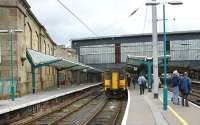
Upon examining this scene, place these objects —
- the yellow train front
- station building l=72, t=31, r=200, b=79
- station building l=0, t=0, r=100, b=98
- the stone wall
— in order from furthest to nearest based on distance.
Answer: station building l=72, t=31, r=200, b=79, the yellow train front, the stone wall, station building l=0, t=0, r=100, b=98

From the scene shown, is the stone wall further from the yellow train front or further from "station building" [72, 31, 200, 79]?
"station building" [72, 31, 200, 79]

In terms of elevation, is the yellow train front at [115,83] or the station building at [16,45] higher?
the station building at [16,45]

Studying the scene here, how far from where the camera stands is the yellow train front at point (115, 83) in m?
40.9

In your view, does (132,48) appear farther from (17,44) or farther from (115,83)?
(17,44)

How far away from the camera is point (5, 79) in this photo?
38156 millimetres

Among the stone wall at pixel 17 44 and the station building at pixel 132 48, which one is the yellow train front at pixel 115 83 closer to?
the stone wall at pixel 17 44

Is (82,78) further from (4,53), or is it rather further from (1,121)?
(1,121)

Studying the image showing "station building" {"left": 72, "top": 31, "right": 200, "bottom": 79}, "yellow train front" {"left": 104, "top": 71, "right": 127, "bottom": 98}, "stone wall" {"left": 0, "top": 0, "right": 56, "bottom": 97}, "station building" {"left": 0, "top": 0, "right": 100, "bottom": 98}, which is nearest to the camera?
"station building" {"left": 0, "top": 0, "right": 100, "bottom": 98}

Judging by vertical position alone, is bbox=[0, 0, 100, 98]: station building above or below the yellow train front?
above

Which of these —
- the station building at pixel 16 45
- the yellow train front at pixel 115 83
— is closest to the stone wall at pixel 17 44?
the station building at pixel 16 45

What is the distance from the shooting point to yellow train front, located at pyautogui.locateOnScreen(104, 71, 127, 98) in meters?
40.9

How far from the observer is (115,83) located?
4100 centimetres

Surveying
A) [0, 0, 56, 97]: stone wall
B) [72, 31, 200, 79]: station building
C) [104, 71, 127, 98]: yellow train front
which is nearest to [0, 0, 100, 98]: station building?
[0, 0, 56, 97]: stone wall

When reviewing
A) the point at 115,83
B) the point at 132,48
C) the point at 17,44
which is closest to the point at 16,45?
the point at 17,44
